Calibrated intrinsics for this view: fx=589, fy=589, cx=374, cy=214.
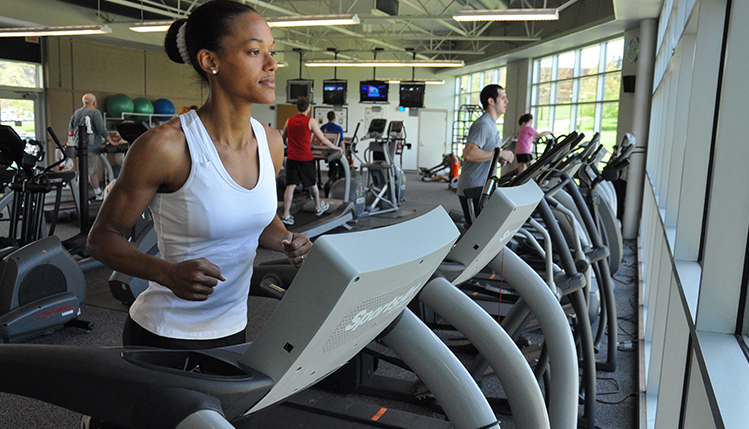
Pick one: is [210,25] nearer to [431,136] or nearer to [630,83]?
[630,83]

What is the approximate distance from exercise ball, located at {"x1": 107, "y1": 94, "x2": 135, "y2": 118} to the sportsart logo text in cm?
1252

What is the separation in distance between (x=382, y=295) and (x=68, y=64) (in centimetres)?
1291

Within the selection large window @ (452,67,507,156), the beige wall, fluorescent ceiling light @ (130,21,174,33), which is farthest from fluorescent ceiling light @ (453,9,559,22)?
large window @ (452,67,507,156)

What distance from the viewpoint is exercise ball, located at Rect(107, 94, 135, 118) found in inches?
476

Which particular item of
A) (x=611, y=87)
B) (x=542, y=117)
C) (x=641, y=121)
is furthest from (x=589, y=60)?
(x=641, y=121)

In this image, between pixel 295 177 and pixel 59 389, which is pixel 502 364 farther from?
pixel 295 177

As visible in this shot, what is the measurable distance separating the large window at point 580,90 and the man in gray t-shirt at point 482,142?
5701 millimetres

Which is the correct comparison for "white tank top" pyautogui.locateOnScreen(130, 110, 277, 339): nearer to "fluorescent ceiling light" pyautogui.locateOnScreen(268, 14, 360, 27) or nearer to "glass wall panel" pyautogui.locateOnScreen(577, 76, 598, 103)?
"fluorescent ceiling light" pyautogui.locateOnScreen(268, 14, 360, 27)

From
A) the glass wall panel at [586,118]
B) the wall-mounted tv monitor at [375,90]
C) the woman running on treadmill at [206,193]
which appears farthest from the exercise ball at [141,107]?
the woman running on treadmill at [206,193]

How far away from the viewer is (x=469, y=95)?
16.9m

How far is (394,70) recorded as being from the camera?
58.4 ft

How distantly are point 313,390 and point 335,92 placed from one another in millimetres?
13498

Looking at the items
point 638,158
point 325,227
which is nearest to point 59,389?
point 325,227

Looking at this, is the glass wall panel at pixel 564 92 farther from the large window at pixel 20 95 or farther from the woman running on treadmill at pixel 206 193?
the woman running on treadmill at pixel 206 193
